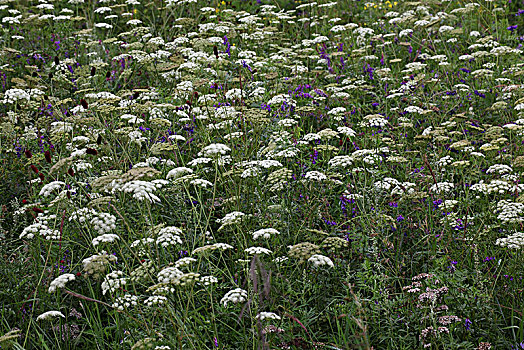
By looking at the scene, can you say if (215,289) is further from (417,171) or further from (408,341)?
(417,171)

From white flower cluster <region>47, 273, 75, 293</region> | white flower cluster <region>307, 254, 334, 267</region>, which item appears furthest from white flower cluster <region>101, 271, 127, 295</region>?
white flower cluster <region>307, 254, 334, 267</region>

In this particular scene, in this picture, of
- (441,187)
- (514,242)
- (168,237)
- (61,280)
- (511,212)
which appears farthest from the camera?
(441,187)

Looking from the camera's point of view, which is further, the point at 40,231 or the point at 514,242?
the point at 40,231

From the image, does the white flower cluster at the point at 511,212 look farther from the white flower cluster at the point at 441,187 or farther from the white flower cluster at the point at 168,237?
the white flower cluster at the point at 168,237

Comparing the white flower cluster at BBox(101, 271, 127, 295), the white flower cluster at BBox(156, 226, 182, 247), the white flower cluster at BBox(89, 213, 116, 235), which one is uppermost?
the white flower cluster at BBox(89, 213, 116, 235)

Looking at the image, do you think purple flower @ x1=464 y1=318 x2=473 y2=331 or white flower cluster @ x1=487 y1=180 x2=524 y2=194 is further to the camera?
white flower cluster @ x1=487 y1=180 x2=524 y2=194

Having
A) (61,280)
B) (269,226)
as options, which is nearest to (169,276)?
(61,280)

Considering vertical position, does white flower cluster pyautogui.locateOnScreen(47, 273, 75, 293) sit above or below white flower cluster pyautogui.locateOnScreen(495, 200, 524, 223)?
above

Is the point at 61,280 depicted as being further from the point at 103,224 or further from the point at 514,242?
the point at 514,242

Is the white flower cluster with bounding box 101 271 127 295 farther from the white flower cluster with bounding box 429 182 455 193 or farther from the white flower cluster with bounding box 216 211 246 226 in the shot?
the white flower cluster with bounding box 429 182 455 193

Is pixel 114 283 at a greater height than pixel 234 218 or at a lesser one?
lesser

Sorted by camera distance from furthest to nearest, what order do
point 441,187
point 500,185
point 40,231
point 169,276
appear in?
point 441,187
point 500,185
point 40,231
point 169,276

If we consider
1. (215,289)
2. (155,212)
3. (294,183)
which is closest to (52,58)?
(155,212)

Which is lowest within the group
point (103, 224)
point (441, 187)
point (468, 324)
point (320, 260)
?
point (468, 324)
